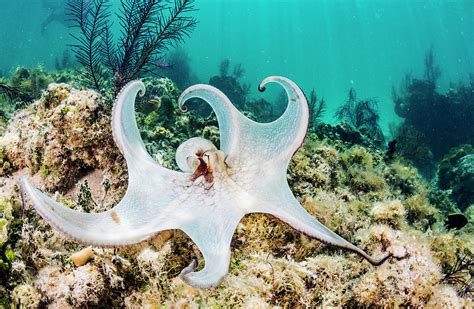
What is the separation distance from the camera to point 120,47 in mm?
6469

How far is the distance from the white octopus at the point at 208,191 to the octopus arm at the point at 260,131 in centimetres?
1

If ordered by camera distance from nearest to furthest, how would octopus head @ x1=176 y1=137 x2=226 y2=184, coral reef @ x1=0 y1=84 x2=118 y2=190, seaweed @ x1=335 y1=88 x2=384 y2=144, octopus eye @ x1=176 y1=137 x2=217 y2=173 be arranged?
octopus head @ x1=176 y1=137 x2=226 y2=184
octopus eye @ x1=176 y1=137 x2=217 y2=173
coral reef @ x1=0 y1=84 x2=118 y2=190
seaweed @ x1=335 y1=88 x2=384 y2=144

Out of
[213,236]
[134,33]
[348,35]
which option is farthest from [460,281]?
[348,35]

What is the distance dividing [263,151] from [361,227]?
1.37 meters

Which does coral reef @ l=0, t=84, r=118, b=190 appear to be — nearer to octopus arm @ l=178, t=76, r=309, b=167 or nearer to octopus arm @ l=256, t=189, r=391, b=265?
octopus arm @ l=178, t=76, r=309, b=167

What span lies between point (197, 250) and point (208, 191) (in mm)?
546

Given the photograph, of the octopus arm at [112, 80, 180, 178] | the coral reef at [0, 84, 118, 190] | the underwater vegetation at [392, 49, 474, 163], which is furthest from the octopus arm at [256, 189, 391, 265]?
the underwater vegetation at [392, 49, 474, 163]

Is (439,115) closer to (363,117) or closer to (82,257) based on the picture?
(363,117)

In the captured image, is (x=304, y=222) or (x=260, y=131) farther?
(x=260, y=131)

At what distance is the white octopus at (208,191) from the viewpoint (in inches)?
89.4

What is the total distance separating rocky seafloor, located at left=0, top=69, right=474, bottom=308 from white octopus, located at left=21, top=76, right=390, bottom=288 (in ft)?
1.03

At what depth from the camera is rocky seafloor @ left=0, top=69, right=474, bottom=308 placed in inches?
95.3

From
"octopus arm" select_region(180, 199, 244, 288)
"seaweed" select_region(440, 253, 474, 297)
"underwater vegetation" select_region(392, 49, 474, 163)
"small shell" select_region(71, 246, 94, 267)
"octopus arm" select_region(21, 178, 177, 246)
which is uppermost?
"underwater vegetation" select_region(392, 49, 474, 163)

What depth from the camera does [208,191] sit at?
113 inches
